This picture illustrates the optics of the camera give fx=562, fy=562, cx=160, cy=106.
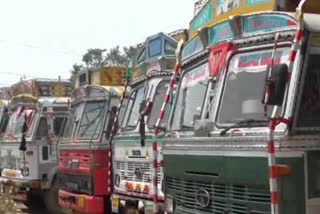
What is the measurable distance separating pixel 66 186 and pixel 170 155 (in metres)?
5.09

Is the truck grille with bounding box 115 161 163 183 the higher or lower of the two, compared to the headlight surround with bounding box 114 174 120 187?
higher

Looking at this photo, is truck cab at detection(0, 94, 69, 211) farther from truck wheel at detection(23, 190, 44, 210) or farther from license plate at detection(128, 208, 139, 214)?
license plate at detection(128, 208, 139, 214)

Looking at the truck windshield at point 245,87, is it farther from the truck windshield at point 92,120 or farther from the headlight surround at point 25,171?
the headlight surround at point 25,171

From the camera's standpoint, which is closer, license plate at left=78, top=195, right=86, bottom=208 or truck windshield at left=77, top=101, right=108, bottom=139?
license plate at left=78, top=195, right=86, bottom=208

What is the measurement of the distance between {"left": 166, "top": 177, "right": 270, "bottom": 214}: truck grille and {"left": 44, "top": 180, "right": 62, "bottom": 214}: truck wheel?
7212mm

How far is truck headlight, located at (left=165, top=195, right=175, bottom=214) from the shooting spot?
5684 millimetres

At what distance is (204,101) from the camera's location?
531 cm

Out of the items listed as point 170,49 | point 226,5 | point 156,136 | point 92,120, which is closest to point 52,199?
point 92,120

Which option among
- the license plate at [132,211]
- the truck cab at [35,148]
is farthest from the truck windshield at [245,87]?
the truck cab at [35,148]

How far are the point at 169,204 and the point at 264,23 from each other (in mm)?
2130

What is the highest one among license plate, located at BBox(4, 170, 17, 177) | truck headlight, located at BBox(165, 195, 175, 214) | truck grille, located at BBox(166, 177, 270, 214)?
truck grille, located at BBox(166, 177, 270, 214)

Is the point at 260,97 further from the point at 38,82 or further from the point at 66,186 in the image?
the point at 38,82

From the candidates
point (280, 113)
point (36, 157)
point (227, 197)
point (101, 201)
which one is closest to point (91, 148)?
point (101, 201)

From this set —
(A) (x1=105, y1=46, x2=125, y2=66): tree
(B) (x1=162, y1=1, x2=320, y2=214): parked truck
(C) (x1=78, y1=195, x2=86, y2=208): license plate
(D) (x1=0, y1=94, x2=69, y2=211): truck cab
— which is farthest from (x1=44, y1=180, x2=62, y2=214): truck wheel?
(A) (x1=105, y1=46, x2=125, y2=66): tree
